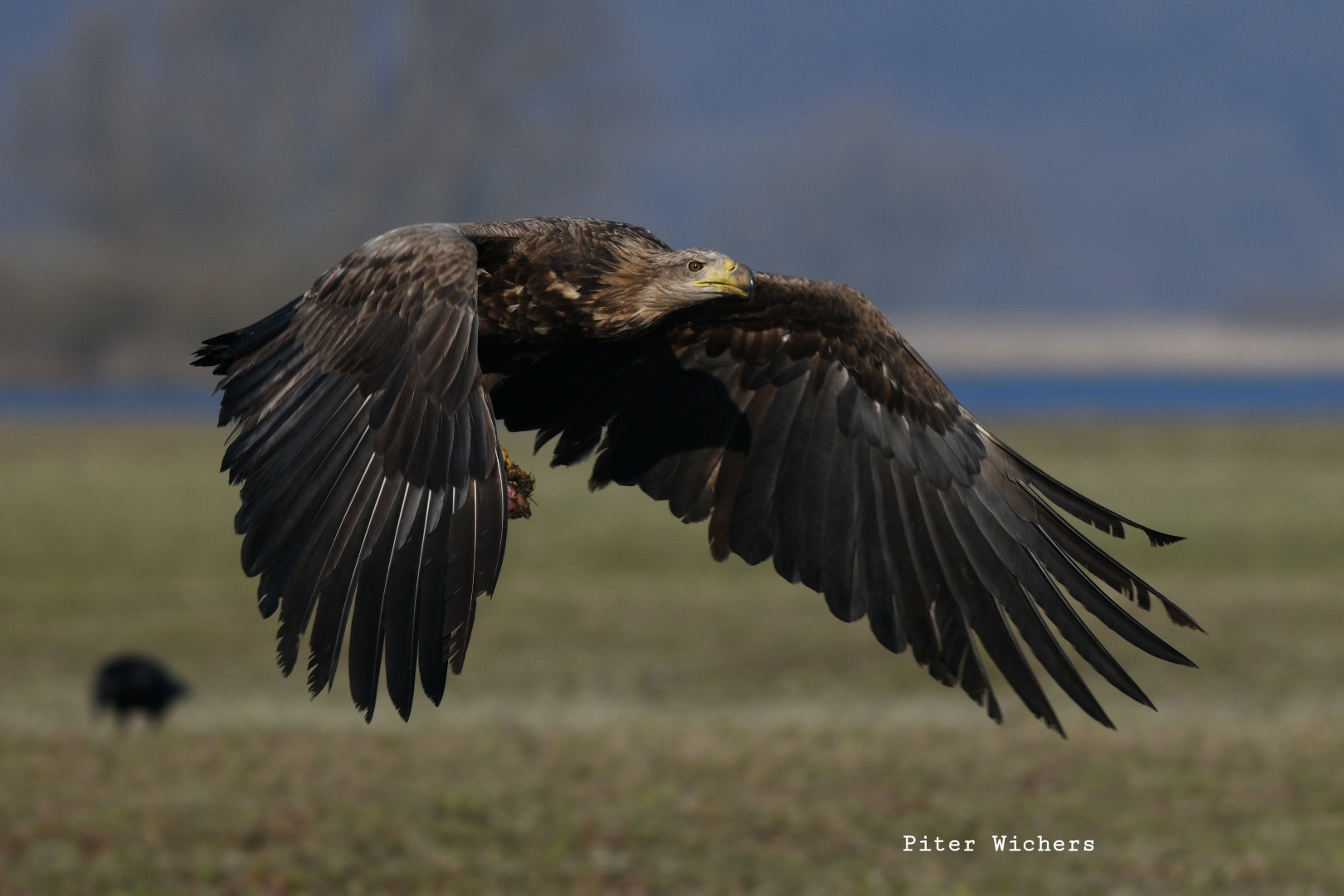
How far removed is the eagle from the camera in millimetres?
4777

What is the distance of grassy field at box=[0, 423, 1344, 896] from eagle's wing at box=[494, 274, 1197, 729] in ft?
6.02

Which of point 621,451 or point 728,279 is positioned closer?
point 728,279

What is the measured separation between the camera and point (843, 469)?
6.63 meters

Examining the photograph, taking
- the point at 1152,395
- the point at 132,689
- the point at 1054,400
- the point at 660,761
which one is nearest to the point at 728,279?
the point at 660,761

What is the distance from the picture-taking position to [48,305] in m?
61.2

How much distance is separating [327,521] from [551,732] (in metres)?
5.85

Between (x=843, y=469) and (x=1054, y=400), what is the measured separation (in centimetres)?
5546

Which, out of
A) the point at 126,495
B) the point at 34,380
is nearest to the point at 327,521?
the point at 126,495

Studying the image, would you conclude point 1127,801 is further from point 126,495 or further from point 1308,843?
point 126,495

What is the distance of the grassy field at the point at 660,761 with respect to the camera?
7.72 m

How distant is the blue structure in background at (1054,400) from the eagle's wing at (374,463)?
4087 centimetres

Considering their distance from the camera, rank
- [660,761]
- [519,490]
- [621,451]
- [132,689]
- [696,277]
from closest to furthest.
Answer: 1. [519,490]
2. [696,277]
3. [621,451]
4. [660,761]
5. [132,689]

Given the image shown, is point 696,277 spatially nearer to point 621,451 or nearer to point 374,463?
point 621,451

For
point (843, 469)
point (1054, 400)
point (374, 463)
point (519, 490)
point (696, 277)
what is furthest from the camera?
point (1054, 400)
